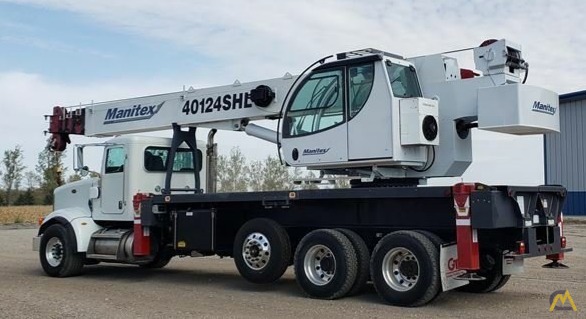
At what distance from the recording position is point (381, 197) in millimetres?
9828

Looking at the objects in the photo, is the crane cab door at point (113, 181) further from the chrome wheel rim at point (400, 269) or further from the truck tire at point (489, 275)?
the truck tire at point (489, 275)

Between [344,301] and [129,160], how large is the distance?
5.70 metres

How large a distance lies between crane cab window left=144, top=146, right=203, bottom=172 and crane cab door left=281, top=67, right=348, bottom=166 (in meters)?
3.52

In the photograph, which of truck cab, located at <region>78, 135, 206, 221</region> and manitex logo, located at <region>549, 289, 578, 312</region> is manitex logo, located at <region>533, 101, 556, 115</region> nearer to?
manitex logo, located at <region>549, 289, 578, 312</region>

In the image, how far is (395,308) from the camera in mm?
9453

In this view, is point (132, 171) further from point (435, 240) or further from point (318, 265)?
point (435, 240)

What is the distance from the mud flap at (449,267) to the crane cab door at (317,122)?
2155 millimetres

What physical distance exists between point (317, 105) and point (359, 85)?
0.81 m

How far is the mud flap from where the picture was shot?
9.13 m

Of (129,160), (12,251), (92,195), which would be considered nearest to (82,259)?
(92,195)

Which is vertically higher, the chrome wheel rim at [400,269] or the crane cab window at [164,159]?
the crane cab window at [164,159]

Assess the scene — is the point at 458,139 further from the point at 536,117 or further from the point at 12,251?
the point at 12,251

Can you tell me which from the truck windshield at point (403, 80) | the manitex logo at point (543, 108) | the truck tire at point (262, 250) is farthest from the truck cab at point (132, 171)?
the manitex logo at point (543, 108)

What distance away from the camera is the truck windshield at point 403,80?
1035 centimetres
